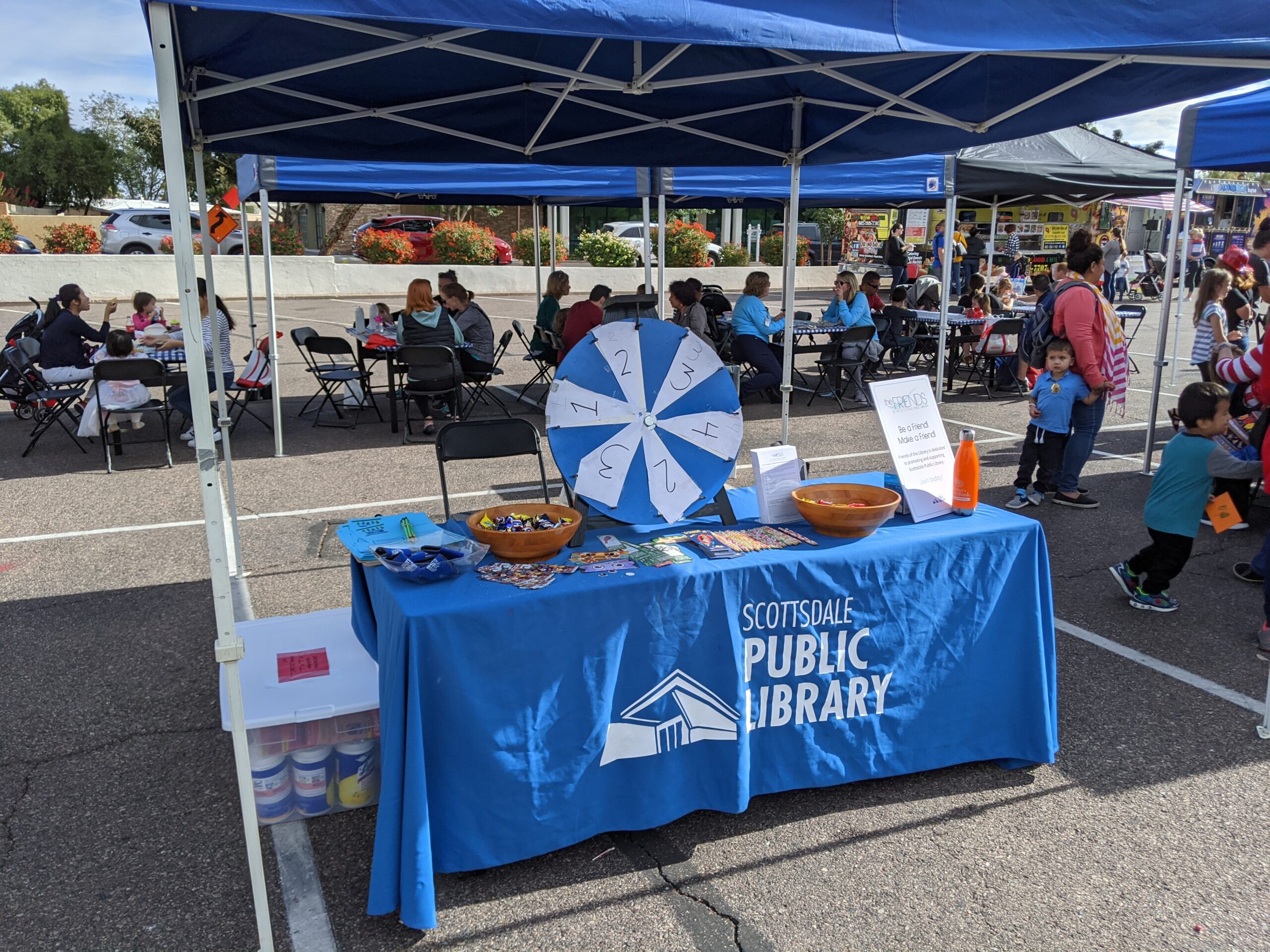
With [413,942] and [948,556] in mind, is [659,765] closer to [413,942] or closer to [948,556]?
[413,942]

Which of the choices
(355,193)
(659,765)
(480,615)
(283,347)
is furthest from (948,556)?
(283,347)

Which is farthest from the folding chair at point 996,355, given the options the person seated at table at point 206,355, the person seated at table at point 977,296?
the person seated at table at point 206,355

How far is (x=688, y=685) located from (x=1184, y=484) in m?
2.74

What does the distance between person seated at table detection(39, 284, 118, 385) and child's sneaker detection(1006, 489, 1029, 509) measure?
7930 mm

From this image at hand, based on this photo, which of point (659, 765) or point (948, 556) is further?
point (948, 556)

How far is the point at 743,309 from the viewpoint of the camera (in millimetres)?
9414

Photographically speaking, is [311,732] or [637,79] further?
[637,79]

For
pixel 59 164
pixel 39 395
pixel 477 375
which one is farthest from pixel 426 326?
pixel 59 164

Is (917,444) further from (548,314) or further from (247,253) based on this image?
(548,314)

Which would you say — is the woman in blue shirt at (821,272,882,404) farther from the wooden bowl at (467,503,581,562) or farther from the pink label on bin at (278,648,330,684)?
the pink label on bin at (278,648,330,684)

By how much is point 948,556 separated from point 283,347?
1312cm

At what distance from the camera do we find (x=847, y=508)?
299 centimetres

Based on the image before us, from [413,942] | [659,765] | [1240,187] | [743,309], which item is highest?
[1240,187]

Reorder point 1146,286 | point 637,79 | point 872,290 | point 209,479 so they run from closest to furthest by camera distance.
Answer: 1. point 209,479
2. point 637,79
3. point 872,290
4. point 1146,286
